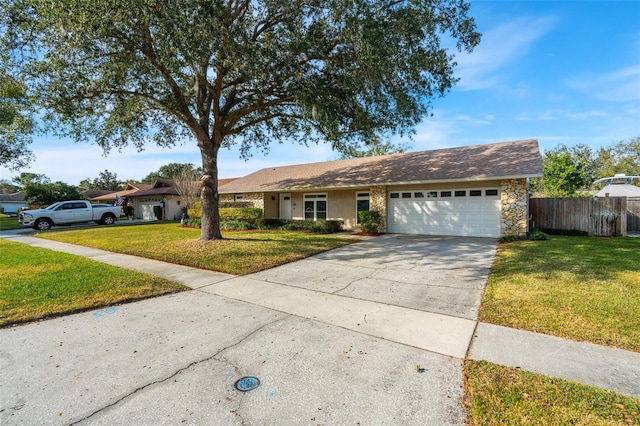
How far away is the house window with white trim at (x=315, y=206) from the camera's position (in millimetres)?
18094

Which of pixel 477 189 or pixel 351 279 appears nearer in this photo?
pixel 351 279

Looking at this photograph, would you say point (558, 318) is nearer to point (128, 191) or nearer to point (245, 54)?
point (245, 54)

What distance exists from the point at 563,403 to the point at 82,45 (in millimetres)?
10704

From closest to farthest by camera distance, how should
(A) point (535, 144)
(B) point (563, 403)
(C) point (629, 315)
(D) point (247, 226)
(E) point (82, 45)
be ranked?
(B) point (563, 403) → (C) point (629, 315) → (E) point (82, 45) → (A) point (535, 144) → (D) point (247, 226)

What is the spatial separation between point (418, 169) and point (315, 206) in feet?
Answer: 21.2

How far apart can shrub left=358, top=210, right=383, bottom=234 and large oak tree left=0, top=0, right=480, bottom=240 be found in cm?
490

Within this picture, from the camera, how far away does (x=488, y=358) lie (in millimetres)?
3215

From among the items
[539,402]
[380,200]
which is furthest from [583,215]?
[539,402]

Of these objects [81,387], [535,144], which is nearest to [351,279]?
[81,387]

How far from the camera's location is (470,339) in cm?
369

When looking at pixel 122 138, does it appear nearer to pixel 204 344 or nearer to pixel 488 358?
pixel 204 344

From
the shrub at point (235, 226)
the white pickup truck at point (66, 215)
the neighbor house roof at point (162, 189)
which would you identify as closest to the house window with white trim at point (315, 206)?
the shrub at point (235, 226)

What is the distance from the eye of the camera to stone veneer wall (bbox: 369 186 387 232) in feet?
50.1

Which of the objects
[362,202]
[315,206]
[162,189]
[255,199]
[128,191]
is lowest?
[315,206]
